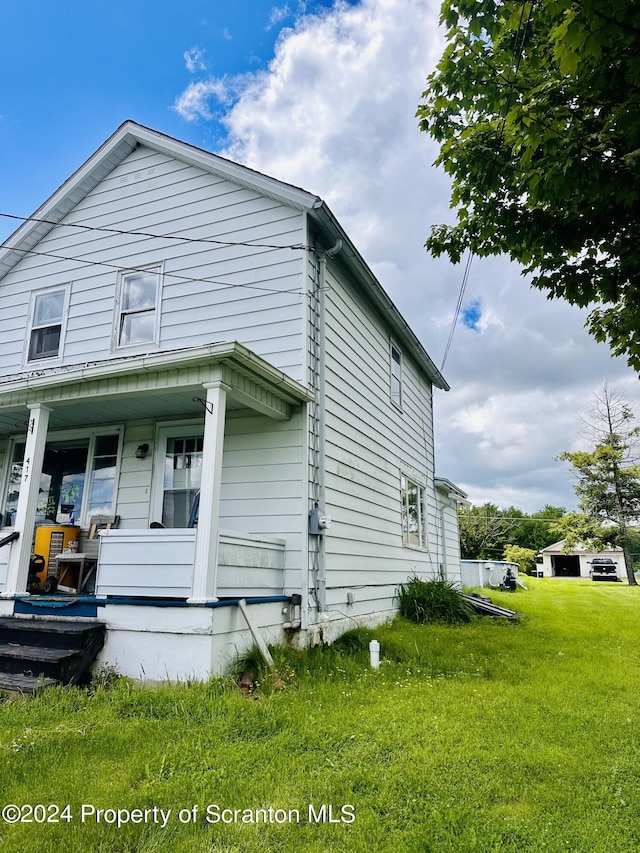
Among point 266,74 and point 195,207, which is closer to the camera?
point 195,207

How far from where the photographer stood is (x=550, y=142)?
367 cm

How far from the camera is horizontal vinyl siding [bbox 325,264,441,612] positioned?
24.6 ft

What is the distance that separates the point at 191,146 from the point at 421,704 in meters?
7.95

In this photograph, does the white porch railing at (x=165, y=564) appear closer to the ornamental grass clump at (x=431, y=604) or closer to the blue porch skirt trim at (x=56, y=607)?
the blue porch skirt trim at (x=56, y=607)

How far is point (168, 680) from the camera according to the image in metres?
4.92

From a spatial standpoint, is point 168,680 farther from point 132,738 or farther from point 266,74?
point 266,74

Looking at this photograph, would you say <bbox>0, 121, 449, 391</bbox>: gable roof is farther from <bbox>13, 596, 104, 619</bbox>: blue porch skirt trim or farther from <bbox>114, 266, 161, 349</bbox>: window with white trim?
<bbox>13, 596, 104, 619</bbox>: blue porch skirt trim

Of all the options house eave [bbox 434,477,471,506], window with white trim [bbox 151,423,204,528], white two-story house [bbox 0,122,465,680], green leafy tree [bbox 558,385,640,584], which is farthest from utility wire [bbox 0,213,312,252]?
green leafy tree [bbox 558,385,640,584]

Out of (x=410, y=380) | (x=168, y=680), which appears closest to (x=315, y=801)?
(x=168, y=680)

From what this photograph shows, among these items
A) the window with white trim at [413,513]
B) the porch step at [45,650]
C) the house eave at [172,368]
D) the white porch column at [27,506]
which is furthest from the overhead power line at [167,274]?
the window with white trim at [413,513]

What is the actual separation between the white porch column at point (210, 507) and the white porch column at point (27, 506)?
225 cm

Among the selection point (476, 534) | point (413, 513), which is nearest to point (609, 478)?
point (476, 534)

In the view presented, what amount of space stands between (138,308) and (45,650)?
5.14m

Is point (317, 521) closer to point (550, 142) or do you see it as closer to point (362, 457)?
point (362, 457)
